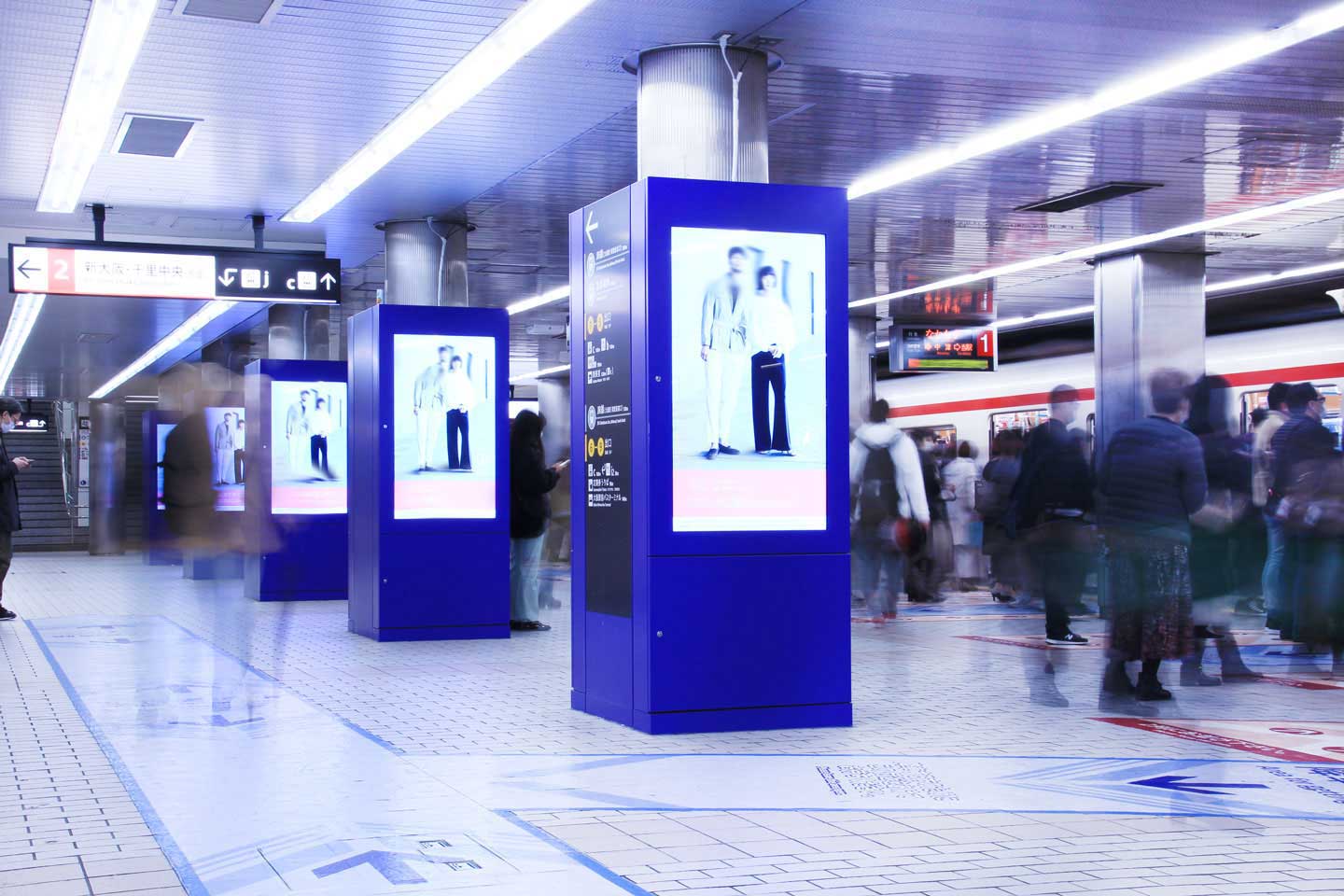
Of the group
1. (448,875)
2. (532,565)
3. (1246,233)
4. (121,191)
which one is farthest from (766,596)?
(1246,233)

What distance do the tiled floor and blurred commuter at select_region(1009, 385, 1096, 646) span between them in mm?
624

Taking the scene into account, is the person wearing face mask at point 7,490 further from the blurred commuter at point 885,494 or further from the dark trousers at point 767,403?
the dark trousers at point 767,403

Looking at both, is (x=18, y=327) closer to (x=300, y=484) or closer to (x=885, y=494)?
(x=300, y=484)

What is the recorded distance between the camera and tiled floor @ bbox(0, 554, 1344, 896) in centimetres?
448

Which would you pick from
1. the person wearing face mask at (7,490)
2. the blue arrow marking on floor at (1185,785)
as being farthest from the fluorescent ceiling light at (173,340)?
the blue arrow marking on floor at (1185,785)

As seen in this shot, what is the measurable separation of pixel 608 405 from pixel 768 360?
87cm

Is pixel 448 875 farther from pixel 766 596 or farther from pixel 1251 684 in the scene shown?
pixel 1251 684

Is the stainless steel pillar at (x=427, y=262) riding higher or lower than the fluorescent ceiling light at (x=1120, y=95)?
lower

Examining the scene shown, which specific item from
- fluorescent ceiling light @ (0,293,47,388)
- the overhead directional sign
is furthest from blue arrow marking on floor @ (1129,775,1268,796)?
fluorescent ceiling light @ (0,293,47,388)

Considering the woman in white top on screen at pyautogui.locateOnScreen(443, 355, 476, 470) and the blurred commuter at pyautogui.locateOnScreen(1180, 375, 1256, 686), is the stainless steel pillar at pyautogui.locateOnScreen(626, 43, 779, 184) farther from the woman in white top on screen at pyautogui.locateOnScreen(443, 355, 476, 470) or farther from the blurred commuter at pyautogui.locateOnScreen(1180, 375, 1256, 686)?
the woman in white top on screen at pyautogui.locateOnScreen(443, 355, 476, 470)

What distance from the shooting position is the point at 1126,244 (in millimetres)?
15445

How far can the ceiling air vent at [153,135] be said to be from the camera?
10023 mm

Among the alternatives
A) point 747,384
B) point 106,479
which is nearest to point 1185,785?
point 747,384

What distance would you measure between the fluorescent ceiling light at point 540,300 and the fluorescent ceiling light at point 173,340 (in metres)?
3.76
